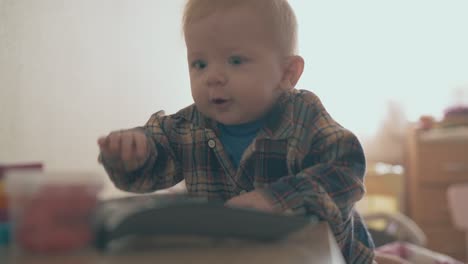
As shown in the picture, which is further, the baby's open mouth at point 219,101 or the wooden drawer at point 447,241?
the wooden drawer at point 447,241

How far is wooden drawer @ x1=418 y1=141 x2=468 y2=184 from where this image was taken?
3350 millimetres

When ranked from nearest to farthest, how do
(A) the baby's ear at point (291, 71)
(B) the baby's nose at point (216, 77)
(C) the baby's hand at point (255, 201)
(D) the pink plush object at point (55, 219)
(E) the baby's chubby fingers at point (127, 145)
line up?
(D) the pink plush object at point (55, 219) → (C) the baby's hand at point (255, 201) → (E) the baby's chubby fingers at point (127, 145) → (B) the baby's nose at point (216, 77) → (A) the baby's ear at point (291, 71)

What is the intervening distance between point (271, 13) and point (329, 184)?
0.32 metres

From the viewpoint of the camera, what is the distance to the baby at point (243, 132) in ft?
2.39

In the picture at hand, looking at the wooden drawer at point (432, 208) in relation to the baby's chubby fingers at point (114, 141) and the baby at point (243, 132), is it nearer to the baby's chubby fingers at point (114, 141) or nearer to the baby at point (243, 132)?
the baby at point (243, 132)

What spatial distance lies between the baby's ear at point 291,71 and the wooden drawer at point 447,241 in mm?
2672

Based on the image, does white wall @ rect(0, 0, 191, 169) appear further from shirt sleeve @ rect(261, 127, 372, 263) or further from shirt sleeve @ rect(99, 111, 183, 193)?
shirt sleeve @ rect(261, 127, 372, 263)

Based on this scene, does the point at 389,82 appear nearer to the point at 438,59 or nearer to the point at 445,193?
the point at 438,59

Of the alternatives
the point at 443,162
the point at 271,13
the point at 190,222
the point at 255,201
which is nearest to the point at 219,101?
the point at 271,13

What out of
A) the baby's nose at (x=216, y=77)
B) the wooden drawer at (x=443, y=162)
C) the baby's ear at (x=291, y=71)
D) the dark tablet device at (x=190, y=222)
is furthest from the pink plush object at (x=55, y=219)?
the wooden drawer at (x=443, y=162)

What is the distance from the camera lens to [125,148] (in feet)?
2.31

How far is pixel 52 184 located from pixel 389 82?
12.0 ft

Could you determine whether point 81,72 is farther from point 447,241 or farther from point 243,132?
point 447,241

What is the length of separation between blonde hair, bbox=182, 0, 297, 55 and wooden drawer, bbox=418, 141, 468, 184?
8.73ft
